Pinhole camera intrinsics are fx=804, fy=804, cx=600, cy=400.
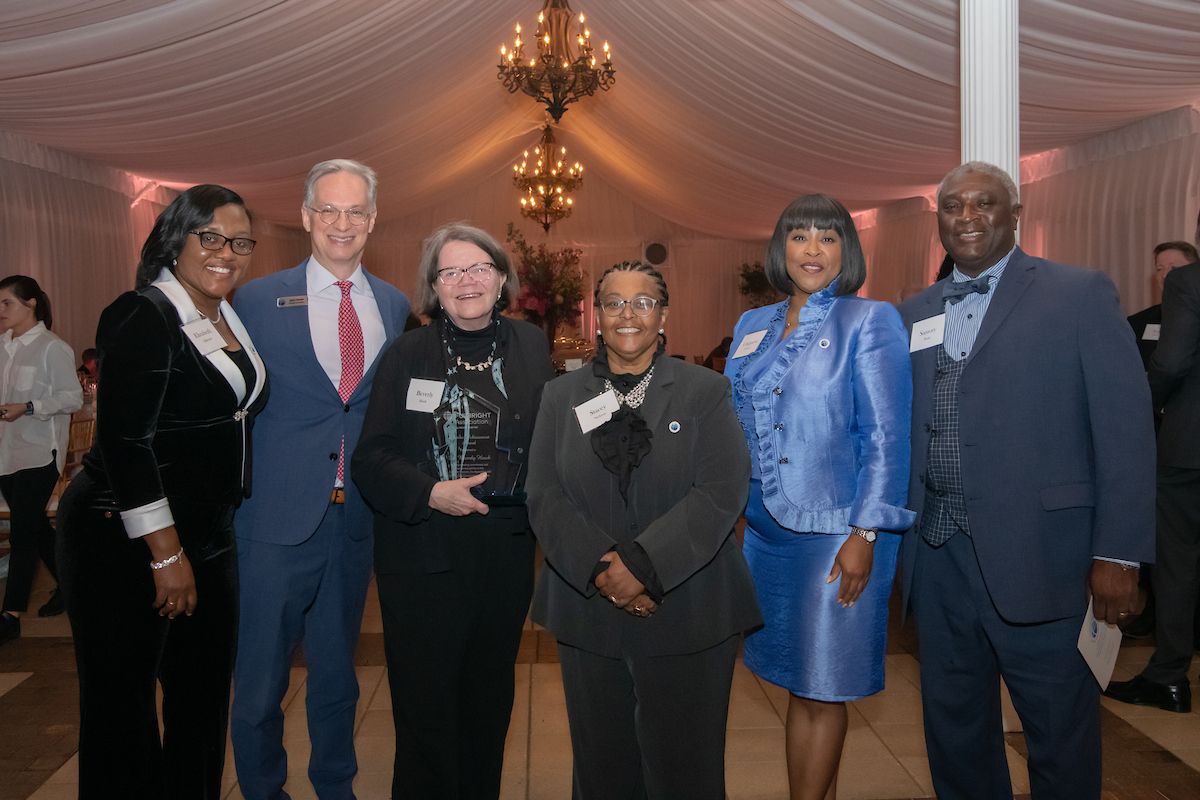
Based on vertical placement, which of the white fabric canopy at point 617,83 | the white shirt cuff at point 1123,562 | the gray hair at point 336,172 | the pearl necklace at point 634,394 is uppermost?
the white fabric canopy at point 617,83

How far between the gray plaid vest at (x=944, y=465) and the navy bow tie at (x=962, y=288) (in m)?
0.14

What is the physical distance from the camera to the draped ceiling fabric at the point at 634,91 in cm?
500

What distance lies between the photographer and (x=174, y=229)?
1919mm

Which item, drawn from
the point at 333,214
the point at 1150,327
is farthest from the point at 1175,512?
the point at 333,214

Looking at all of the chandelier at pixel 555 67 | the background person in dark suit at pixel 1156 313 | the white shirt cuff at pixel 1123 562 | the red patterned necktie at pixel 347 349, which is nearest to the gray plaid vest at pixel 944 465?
the white shirt cuff at pixel 1123 562

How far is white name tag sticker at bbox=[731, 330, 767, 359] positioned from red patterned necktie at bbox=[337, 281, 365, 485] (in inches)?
41.5

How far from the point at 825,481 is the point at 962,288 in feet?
2.04

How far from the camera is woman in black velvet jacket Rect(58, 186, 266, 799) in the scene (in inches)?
70.2

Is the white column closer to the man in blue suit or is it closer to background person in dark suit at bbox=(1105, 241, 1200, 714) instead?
background person in dark suit at bbox=(1105, 241, 1200, 714)

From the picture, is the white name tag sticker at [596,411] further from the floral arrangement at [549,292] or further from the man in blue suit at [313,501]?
the floral arrangement at [549,292]

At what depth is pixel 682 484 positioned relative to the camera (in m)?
1.78

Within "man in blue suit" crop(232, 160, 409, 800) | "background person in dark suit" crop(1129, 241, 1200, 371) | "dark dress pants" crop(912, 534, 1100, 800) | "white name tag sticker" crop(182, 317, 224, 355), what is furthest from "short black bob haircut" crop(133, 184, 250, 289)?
"background person in dark suit" crop(1129, 241, 1200, 371)

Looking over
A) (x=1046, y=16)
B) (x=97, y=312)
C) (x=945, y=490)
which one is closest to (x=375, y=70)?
(x=97, y=312)

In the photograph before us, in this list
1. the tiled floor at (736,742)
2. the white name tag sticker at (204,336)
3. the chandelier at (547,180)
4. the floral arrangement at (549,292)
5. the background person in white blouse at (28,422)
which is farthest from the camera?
the chandelier at (547,180)
